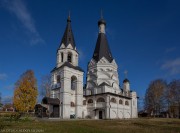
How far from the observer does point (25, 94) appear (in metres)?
36.6

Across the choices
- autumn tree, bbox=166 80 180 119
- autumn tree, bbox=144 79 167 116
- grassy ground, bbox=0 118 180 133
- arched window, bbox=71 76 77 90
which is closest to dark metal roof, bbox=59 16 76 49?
arched window, bbox=71 76 77 90

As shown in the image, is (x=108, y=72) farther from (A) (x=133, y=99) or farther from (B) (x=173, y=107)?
(B) (x=173, y=107)

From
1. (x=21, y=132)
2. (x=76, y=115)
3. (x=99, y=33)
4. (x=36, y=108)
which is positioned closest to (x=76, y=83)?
(x=76, y=115)

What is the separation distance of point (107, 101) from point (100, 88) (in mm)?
3532

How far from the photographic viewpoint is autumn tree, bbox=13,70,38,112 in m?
35.7

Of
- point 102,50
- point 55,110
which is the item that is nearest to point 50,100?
point 55,110

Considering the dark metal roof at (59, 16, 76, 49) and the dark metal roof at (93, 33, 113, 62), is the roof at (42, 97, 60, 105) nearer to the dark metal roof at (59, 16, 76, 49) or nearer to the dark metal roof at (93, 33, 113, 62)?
the dark metal roof at (59, 16, 76, 49)

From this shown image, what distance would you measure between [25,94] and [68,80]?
26.7 feet

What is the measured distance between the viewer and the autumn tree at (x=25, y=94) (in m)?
35.7

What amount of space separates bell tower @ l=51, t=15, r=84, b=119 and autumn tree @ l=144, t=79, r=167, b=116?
18.6m

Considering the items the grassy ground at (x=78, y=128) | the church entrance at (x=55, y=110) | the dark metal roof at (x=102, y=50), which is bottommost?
the church entrance at (x=55, y=110)

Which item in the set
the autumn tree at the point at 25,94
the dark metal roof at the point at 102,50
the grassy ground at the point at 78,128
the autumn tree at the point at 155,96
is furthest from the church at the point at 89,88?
the grassy ground at the point at 78,128

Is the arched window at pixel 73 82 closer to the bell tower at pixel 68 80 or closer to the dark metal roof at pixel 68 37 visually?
the bell tower at pixel 68 80

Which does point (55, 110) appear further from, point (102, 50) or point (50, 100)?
point (102, 50)
